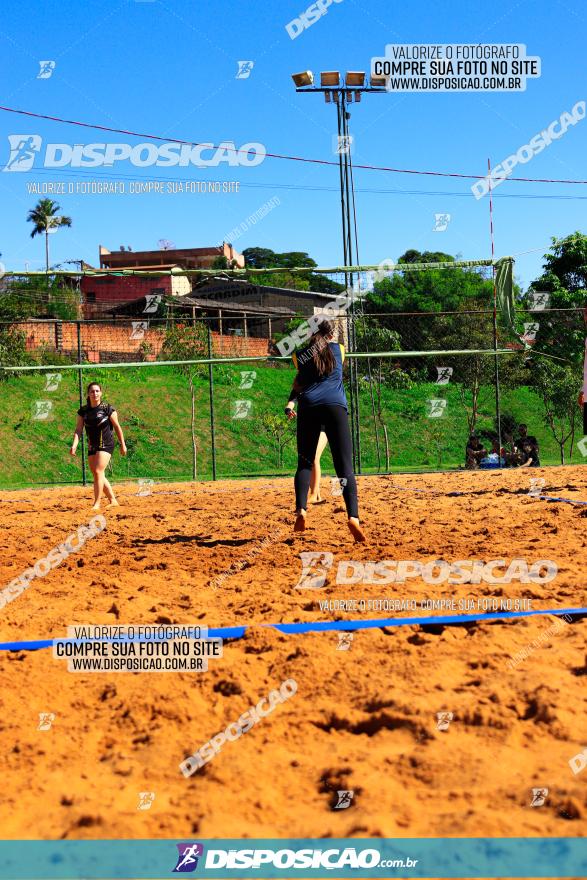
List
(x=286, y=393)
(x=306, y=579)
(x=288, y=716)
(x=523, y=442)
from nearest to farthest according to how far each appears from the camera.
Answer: (x=288, y=716), (x=306, y=579), (x=523, y=442), (x=286, y=393)

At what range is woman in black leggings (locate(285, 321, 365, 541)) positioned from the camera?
713 cm

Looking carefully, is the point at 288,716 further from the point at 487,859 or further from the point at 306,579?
the point at 306,579

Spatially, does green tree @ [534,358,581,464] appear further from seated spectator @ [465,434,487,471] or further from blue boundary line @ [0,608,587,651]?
blue boundary line @ [0,608,587,651]

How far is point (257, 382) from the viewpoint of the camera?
31.9 metres

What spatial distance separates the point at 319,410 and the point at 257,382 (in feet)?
81.5

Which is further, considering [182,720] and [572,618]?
[572,618]

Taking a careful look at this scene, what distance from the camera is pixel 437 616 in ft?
14.9

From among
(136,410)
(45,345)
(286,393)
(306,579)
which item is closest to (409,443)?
(286,393)

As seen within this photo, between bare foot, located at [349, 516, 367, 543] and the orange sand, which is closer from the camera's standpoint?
the orange sand

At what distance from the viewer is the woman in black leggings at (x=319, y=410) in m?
7.13

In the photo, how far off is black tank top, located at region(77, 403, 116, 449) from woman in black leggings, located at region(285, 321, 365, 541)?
4.70 m

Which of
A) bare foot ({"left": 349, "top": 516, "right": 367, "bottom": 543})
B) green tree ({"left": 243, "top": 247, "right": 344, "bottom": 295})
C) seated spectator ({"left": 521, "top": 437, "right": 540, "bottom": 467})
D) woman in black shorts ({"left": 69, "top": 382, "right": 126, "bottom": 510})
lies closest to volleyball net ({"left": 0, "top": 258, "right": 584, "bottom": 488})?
seated spectator ({"left": 521, "top": 437, "right": 540, "bottom": 467})

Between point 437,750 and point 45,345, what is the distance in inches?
814

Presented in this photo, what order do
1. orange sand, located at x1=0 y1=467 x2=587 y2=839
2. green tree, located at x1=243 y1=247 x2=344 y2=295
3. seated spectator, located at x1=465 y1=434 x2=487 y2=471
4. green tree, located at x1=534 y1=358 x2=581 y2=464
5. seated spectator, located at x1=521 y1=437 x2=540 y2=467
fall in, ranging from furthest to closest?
green tree, located at x1=243 y1=247 x2=344 y2=295, green tree, located at x1=534 y1=358 x2=581 y2=464, seated spectator, located at x1=465 y1=434 x2=487 y2=471, seated spectator, located at x1=521 y1=437 x2=540 y2=467, orange sand, located at x1=0 y1=467 x2=587 y2=839
